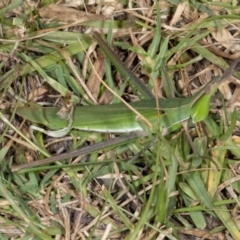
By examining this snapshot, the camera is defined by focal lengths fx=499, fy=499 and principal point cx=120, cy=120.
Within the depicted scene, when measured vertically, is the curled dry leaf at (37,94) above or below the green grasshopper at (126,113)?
below

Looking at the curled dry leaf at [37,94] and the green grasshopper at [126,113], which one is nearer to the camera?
the green grasshopper at [126,113]

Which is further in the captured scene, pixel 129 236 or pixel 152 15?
pixel 152 15

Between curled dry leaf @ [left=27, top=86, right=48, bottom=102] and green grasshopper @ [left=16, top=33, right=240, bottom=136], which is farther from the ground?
green grasshopper @ [left=16, top=33, right=240, bottom=136]

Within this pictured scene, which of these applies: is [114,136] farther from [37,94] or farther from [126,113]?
[37,94]

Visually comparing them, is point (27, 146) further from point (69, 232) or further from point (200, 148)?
point (200, 148)

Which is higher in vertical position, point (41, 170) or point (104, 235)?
point (41, 170)

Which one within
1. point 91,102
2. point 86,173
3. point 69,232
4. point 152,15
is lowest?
point 69,232

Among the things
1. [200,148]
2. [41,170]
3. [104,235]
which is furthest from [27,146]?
[200,148]
